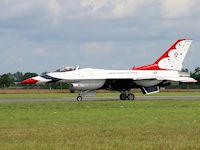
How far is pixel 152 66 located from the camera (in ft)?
142

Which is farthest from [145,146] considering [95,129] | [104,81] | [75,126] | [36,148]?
[104,81]

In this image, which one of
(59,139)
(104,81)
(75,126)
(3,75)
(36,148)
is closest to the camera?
(36,148)

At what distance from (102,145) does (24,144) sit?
180cm

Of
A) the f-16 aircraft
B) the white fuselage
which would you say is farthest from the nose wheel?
the white fuselage

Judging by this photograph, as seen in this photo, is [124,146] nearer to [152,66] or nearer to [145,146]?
[145,146]

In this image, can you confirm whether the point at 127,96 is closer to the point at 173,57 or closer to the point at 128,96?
the point at 128,96

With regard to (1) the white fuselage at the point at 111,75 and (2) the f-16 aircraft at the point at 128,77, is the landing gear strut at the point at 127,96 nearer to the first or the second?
(2) the f-16 aircraft at the point at 128,77

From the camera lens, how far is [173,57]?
143ft

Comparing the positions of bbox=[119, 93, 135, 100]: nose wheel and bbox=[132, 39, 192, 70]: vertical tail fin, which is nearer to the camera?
bbox=[119, 93, 135, 100]: nose wheel

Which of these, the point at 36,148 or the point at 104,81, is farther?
the point at 104,81

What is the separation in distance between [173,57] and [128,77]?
16.2 feet

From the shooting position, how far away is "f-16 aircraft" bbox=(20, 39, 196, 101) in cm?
4016

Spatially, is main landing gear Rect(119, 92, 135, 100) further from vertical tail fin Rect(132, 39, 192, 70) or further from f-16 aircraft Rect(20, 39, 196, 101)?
vertical tail fin Rect(132, 39, 192, 70)

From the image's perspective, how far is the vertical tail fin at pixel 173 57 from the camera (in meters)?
43.3
